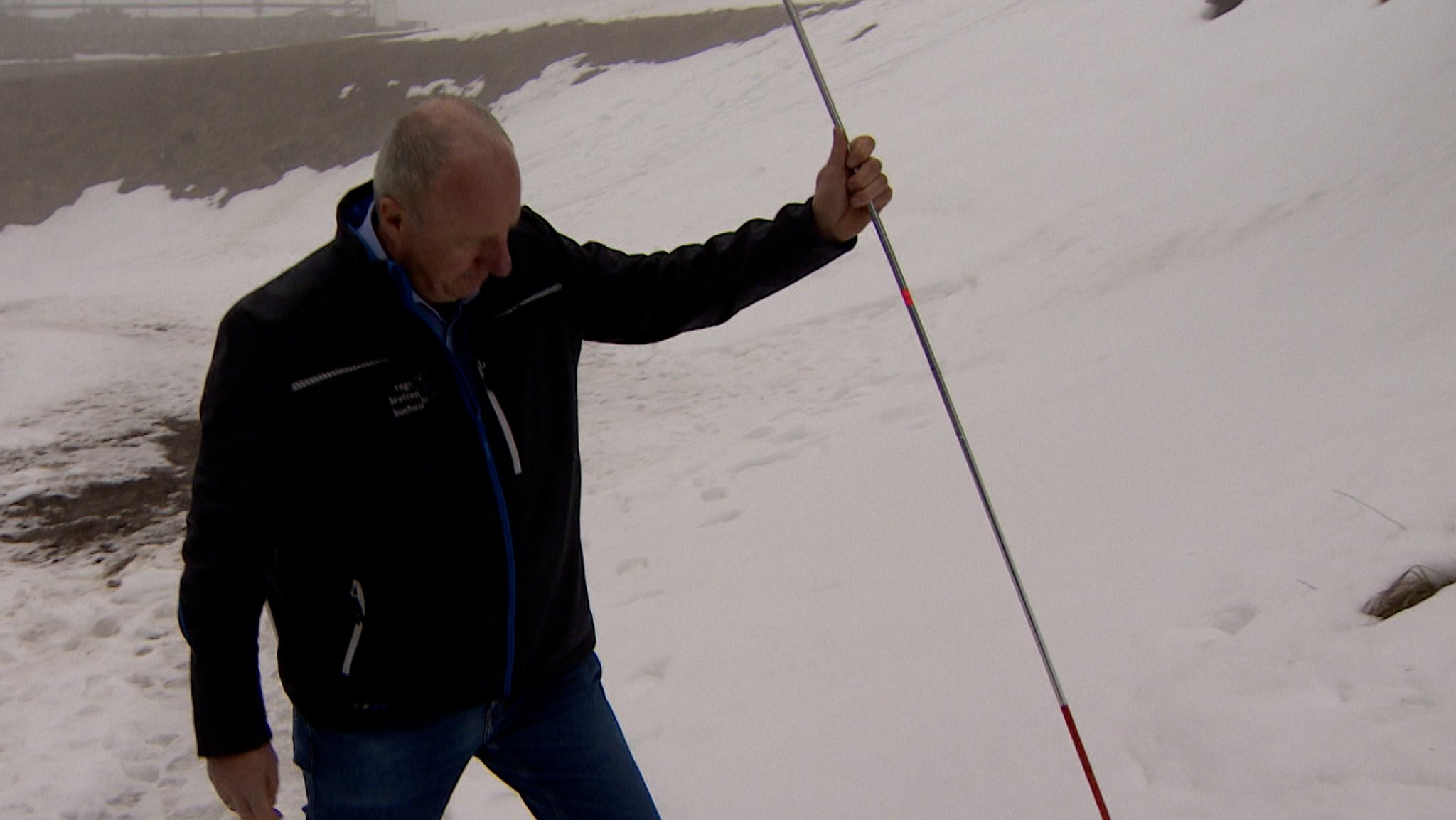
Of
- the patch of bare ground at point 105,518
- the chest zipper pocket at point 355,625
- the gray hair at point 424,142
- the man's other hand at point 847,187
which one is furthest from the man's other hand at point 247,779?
the patch of bare ground at point 105,518

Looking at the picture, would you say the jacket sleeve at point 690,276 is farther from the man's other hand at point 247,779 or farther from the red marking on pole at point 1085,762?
the red marking on pole at point 1085,762

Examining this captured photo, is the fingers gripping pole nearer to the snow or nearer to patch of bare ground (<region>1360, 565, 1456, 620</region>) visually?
the snow

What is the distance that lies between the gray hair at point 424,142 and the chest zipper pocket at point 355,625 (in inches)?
26.8

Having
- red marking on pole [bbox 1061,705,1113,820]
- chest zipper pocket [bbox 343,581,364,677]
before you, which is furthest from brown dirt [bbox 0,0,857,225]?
chest zipper pocket [bbox 343,581,364,677]

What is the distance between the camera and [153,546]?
6352mm

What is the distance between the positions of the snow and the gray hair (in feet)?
7.79

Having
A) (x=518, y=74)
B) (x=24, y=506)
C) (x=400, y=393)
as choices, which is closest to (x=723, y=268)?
(x=400, y=393)

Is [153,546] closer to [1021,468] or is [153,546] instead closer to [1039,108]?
[1021,468]

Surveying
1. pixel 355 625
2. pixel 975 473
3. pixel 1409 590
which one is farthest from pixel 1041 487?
→ pixel 355 625

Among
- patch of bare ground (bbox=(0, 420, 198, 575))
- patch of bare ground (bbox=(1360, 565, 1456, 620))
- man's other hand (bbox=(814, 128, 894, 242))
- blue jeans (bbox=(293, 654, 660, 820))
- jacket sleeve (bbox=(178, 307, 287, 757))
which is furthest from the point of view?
patch of bare ground (bbox=(0, 420, 198, 575))

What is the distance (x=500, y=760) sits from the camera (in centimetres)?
224

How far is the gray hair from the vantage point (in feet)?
5.94

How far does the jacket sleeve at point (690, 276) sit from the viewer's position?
232 cm

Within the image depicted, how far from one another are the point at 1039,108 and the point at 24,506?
9.47m
